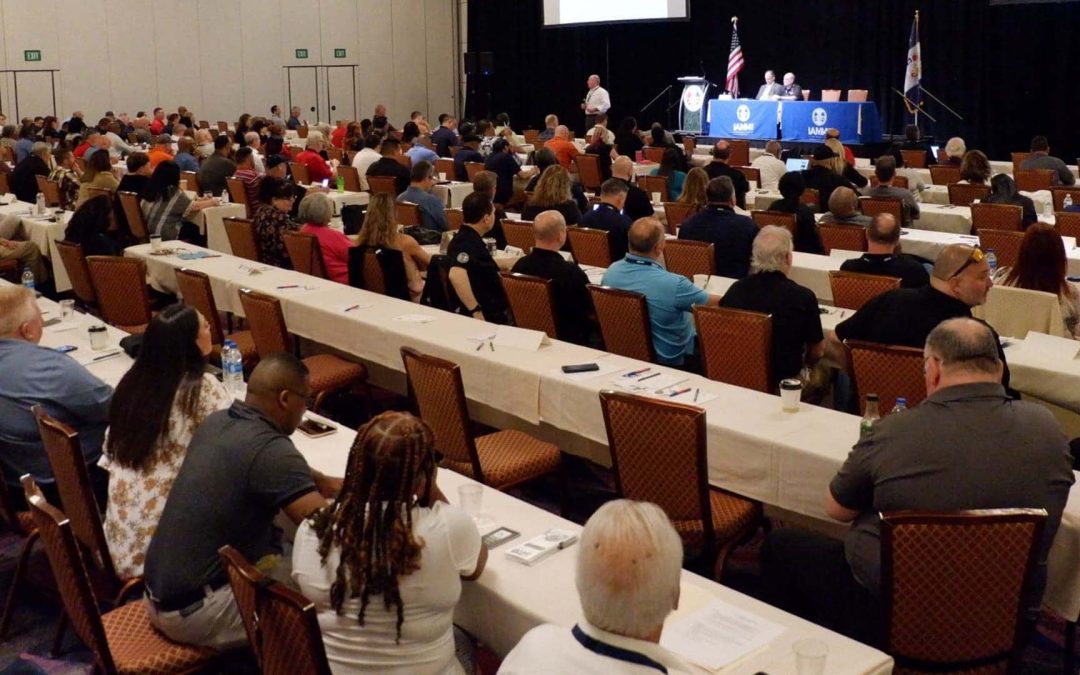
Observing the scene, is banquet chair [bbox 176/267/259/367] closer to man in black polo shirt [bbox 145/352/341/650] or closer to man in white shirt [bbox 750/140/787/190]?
man in black polo shirt [bbox 145/352/341/650]

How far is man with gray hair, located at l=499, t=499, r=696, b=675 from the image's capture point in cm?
228

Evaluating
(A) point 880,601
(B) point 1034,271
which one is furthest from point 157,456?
(B) point 1034,271

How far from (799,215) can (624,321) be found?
3429 millimetres

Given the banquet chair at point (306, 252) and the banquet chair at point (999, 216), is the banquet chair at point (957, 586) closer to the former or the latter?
the banquet chair at point (306, 252)

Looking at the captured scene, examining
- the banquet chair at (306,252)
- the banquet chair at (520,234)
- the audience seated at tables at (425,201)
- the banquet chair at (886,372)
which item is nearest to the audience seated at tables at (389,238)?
the banquet chair at (306,252)

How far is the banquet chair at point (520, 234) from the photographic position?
28.9ft

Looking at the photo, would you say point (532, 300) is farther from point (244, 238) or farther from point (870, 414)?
point (244, 238)

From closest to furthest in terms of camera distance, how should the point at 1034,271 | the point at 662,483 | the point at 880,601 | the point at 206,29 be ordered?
the point at 880,601 < the point at 662,483 < the point at 1034,271 < the point at 206,29

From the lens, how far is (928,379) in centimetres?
358

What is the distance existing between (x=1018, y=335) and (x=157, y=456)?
14.3 ft

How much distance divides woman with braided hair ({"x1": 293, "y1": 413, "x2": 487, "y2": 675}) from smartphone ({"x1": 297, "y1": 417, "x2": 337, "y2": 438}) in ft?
4.88

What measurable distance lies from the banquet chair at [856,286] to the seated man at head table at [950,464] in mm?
2677

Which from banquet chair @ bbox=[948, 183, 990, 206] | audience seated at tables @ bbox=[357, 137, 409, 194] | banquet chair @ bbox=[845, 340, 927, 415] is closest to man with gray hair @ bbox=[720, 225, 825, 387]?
banquet chair @ bbox=[845, 340, 927, 415]

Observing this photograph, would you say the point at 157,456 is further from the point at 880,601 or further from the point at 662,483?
the point at 880,601
